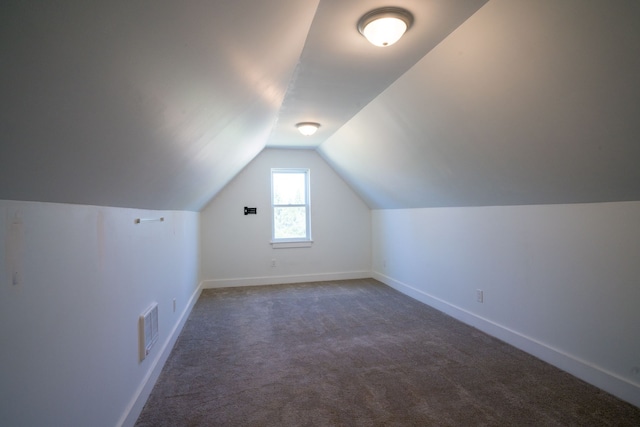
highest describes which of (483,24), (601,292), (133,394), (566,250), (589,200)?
(483,24)

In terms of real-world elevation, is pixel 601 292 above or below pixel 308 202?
below

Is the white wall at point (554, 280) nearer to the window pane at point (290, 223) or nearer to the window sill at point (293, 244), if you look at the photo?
the window sill at point (293, 244)

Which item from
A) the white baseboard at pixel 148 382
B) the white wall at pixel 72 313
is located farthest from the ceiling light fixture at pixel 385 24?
the white baseboard at pixel 148 382

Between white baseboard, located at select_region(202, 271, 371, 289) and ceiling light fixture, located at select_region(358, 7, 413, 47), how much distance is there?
444cm

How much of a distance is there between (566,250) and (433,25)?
6.25 feet

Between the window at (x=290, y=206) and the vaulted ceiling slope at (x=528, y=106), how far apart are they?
2698mm

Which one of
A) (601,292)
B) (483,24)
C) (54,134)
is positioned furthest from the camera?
(601,292)

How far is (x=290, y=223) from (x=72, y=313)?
4646 mm

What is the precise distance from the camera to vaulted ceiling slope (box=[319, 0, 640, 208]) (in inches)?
59.7

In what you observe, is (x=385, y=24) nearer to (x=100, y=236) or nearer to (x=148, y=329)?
(x=100, y=236)

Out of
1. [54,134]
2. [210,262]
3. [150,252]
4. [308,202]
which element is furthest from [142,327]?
[308,202]

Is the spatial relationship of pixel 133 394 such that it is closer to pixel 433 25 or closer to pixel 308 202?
pixel 433 25

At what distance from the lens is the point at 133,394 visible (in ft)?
6.44

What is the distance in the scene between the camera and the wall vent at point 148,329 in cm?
215
